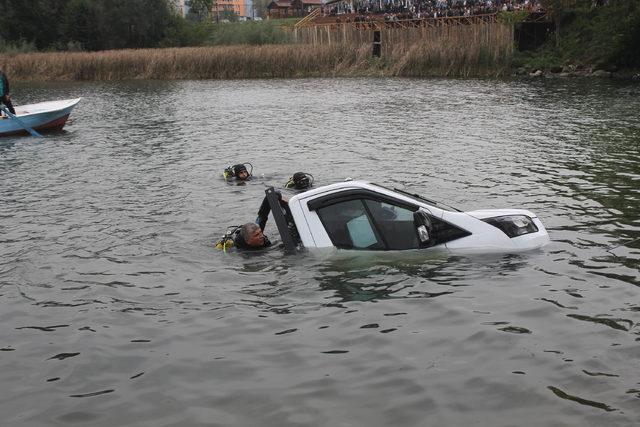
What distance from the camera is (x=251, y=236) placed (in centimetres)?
1073

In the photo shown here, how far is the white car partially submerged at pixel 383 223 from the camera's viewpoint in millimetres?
9648

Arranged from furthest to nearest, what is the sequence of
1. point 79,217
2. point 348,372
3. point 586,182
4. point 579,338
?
point 586,182 < point 79,217 < point 579,338 < point 348,372

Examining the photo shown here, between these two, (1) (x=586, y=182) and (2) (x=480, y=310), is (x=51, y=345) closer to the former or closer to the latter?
(2) (x=480, y=310)

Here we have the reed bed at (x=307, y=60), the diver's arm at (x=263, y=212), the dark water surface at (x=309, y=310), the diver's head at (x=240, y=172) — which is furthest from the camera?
the reed bed at (x=307, y=60)

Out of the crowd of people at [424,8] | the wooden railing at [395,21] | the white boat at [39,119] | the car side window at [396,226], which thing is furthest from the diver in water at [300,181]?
the crowd of people at [424,8]

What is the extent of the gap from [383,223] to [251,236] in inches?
80.9

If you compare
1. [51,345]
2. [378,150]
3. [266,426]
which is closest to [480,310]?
[266,426]

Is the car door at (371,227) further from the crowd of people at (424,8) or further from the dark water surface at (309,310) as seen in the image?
the crowd of people at (424,8)

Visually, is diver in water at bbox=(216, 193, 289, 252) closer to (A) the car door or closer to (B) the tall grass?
(A) the car door

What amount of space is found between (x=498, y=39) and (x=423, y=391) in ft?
144

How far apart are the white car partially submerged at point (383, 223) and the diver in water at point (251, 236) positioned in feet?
2.21

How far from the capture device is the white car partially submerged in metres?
9.65

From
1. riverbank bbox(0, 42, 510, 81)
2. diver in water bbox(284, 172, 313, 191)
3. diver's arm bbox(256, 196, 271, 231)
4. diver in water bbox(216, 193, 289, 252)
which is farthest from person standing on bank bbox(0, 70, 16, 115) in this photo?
riverbank bbox(0, 42, 510, 81)

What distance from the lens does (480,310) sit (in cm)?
878
